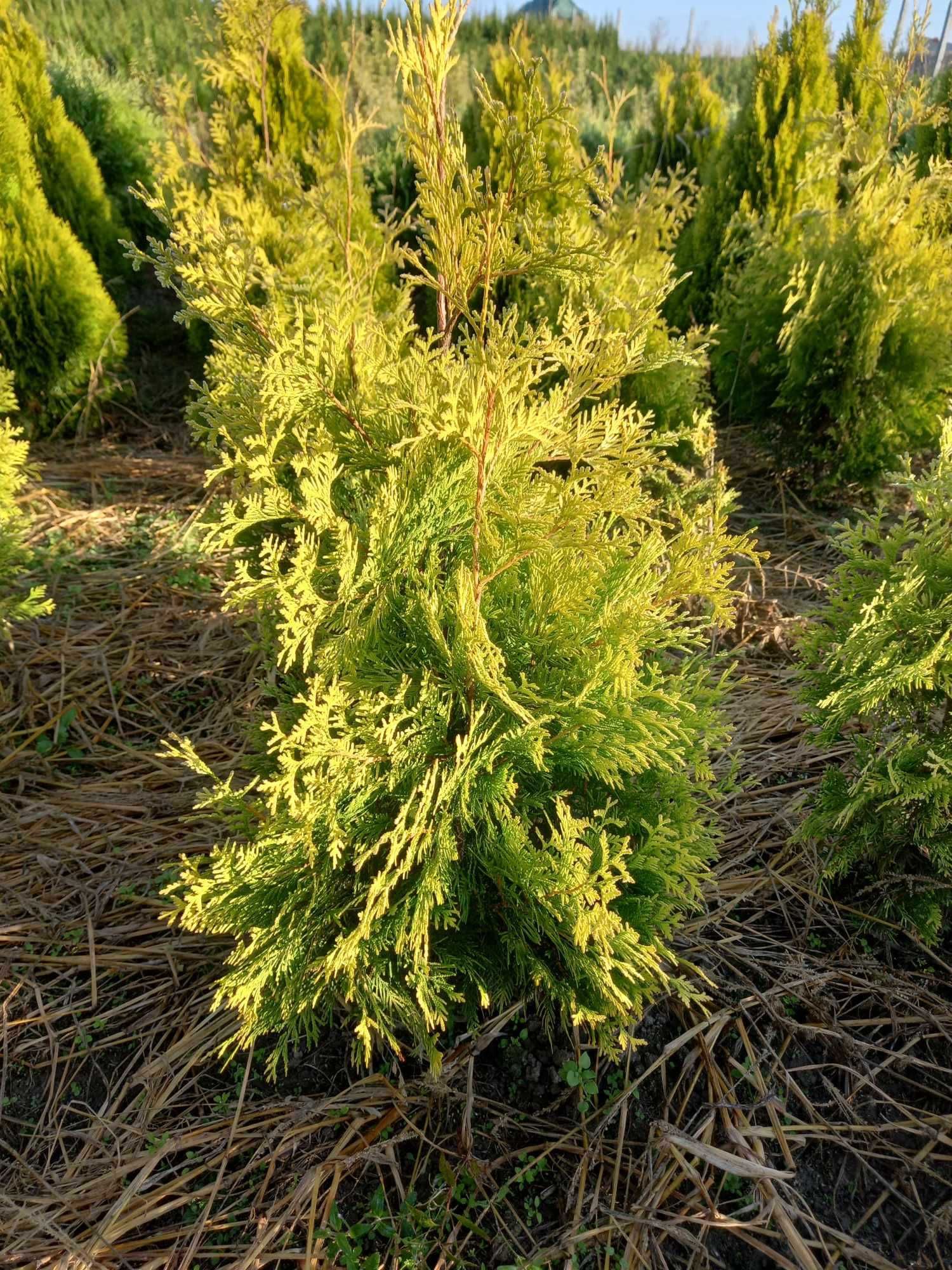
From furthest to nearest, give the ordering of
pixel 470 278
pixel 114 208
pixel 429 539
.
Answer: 1. pixel 114 208
2. pixel 429 539
3. pixel 470 278

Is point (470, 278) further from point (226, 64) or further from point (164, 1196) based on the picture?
point (226, 64)

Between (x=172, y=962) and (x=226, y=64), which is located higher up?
(x=226, y=64)

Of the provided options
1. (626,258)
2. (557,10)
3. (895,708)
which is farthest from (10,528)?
(557,10)

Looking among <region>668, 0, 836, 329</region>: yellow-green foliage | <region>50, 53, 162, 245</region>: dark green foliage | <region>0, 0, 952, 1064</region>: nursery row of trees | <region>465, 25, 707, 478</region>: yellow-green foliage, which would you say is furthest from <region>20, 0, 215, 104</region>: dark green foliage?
<region>0, 0, 952, 1064</region>: nursery row of trees

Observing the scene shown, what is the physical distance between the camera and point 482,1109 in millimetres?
1973

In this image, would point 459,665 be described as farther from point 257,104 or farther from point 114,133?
point 114,133

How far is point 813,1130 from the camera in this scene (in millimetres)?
1950

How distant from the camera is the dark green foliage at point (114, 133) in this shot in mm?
6449

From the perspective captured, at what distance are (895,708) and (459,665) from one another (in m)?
1.41

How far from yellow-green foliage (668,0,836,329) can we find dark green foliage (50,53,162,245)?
14.2 ft

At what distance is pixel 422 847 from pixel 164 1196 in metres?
1.01

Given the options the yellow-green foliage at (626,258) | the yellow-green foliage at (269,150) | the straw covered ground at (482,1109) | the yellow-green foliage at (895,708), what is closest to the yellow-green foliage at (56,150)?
the yellow-green foliage at (269,150)

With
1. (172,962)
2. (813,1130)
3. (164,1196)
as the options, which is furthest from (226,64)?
(813,1130)

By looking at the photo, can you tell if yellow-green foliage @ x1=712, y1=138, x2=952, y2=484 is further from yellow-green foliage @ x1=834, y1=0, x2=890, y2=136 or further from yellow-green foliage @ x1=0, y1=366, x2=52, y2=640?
yellow-green foliage @ x1=0, y1=366, x2=52, y2=640
